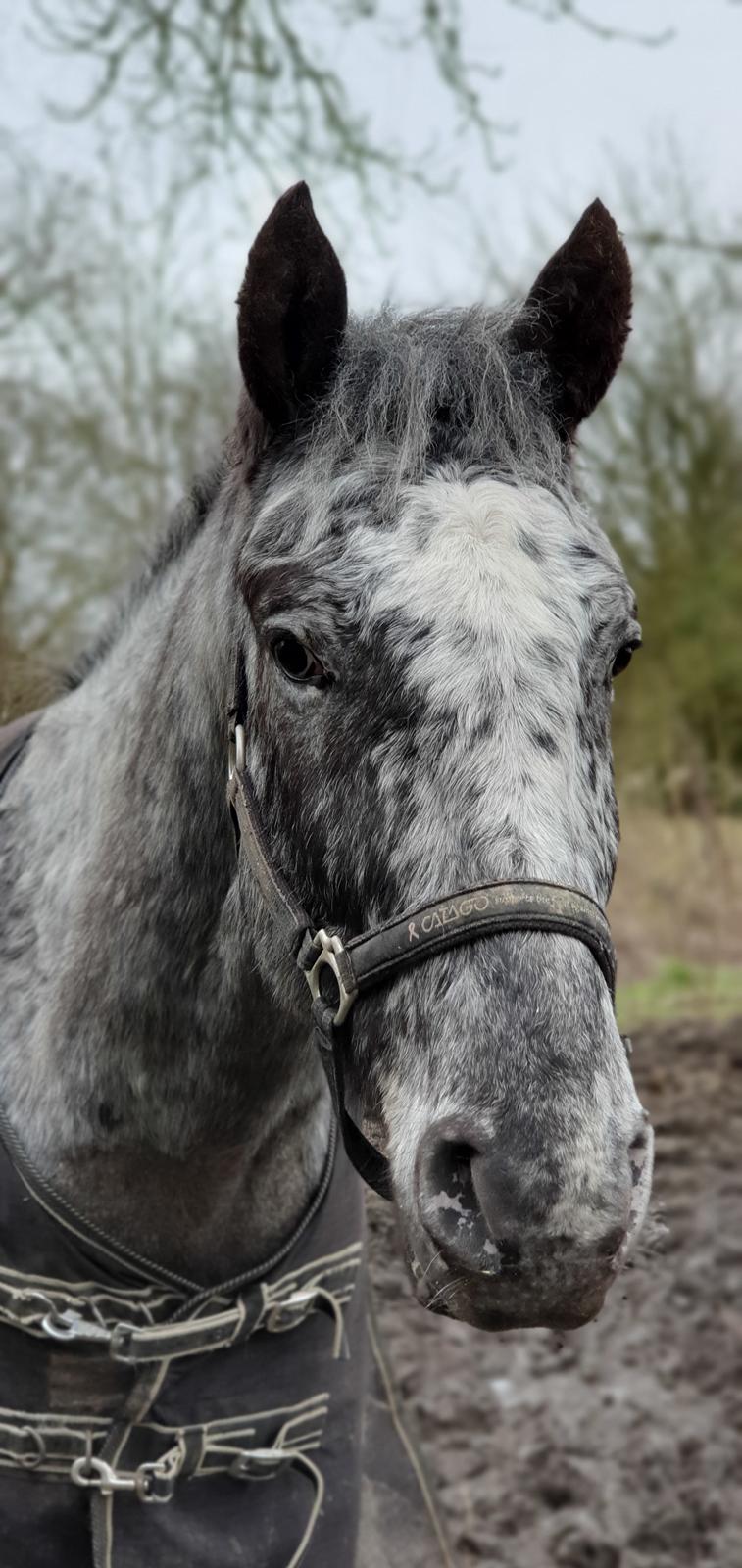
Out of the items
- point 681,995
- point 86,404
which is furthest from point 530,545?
point 681,995

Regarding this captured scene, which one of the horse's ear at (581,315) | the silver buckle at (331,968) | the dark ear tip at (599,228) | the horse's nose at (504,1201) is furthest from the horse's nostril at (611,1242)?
the dark ear tip at (599,228)

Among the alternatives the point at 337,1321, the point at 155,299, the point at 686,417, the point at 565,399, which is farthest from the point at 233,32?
the point at 686,417

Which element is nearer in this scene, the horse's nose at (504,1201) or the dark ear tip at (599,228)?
the horse's nose at (504,1201)

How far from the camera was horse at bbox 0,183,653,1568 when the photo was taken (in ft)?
5.42

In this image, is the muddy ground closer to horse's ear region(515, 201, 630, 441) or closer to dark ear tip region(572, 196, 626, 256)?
horse's ear region(515, 201, 630, 441)

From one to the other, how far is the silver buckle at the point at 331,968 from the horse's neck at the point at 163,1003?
0.25 m

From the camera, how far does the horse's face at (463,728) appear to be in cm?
160

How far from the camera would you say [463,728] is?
68.1 inches

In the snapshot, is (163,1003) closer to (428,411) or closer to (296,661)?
(296,661)

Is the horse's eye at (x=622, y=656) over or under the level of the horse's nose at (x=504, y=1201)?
over

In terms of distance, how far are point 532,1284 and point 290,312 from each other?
1382mm

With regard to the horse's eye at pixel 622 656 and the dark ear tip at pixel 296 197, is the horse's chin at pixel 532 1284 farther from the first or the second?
the dark ear tip at pixel 296 197

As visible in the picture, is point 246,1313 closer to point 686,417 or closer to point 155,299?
point 155,299

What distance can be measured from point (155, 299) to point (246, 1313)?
5804mm
